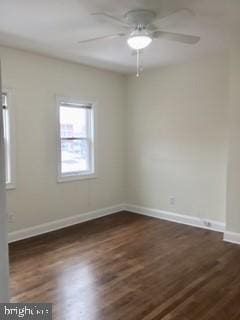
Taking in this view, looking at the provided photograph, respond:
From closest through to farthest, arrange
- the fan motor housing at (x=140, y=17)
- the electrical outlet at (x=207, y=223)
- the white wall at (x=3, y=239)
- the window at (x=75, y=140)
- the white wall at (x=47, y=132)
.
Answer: the white wall at (x=3, y=239) → the fan motor housing at (x=140, y=17) → the white wall at (x=47, y=132) → the electrical outlet at (x=207, y=223) → the window at (x=75, y=140)

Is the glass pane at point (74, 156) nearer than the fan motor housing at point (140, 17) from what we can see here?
No

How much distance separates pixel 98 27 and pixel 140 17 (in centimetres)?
56

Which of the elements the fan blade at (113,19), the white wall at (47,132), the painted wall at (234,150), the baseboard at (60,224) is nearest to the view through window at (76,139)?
the white wall at (47,132)

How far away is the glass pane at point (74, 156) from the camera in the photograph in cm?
468

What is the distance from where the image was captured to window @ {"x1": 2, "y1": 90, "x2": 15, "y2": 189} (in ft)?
12.5

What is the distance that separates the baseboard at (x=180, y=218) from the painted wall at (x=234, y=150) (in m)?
0.49

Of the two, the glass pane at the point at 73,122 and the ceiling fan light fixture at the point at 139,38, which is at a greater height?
the ceiling fan light fixture at the point at 139,38

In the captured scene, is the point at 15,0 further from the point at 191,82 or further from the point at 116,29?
the point at 191,82

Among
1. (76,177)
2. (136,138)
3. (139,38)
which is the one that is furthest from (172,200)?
(139,38)

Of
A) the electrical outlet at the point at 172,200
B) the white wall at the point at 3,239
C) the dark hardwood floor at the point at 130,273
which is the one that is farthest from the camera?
the electrical outlet at the point at 172,200

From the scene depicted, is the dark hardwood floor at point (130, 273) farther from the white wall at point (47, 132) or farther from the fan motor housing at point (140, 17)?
the fan motor housing at point (140, 17)

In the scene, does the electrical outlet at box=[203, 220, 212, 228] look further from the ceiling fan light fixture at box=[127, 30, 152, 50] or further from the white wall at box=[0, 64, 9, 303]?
the white wall at box=[0, 64, 9, 303]

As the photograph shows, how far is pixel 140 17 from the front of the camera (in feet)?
8.98

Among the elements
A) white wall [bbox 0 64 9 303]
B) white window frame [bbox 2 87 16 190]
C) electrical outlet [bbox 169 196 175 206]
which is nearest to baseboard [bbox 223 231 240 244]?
electrical outlet [bbox 169 196 175 206]
